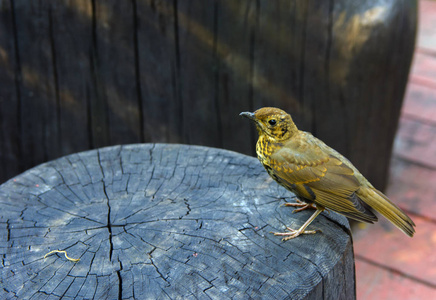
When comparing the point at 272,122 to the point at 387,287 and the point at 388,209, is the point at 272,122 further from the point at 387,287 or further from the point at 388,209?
the point at 387,287

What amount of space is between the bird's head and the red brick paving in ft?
7.09

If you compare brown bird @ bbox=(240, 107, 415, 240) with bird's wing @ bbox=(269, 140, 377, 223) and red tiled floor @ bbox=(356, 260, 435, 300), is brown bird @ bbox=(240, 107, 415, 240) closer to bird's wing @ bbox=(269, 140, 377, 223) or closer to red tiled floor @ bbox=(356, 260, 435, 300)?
bird's wing @ bbox=(269, 140, 377, 223)

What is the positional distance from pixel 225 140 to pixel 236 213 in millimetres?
1922

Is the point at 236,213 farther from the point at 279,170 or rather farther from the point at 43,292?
the point at 43,292

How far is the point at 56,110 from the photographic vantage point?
454 centimetres

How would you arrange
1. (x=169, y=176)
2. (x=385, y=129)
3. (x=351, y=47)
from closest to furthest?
1. (x=169, y=176)
2. (x=351, y=47)
3. (x=385, y=129)

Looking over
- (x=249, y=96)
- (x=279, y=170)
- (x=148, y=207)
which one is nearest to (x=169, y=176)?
(x=148, y=207)

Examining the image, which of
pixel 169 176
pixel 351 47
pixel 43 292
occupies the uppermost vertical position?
pixel 351 47

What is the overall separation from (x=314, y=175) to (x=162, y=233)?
0.81 m

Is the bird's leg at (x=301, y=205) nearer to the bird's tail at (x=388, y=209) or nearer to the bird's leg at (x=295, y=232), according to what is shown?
the bird's leg at (x=295, y=232)

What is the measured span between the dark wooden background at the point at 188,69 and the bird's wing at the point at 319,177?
1.54m

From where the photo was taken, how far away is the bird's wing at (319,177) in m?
2.82

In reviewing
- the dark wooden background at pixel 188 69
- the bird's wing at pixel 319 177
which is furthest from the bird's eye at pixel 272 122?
the dark wooden background at pixel 188 69

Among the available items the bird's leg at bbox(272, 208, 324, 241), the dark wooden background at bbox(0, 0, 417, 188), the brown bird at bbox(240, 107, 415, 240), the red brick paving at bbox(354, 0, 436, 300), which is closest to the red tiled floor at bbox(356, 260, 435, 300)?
the red brick paving at bbox(354, 0, 436, 300)
